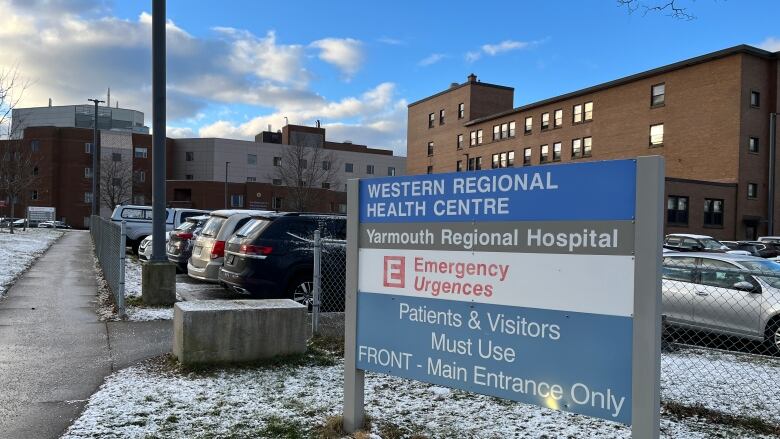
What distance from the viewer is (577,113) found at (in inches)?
1932

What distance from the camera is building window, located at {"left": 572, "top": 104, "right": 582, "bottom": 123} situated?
4876cm

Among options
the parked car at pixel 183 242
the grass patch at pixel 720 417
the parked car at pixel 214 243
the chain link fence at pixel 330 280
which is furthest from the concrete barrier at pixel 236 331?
the parked car at pixel 183 242

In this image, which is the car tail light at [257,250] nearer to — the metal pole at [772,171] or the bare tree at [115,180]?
the metal pole at [772,171]

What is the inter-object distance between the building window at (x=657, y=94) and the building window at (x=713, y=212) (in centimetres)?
795

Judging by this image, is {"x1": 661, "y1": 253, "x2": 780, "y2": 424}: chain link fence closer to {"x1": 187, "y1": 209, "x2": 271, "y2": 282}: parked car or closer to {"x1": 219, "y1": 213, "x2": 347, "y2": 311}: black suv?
{"x1": 219, "y1": 213, "x2": 347, "y2": 311}: black suv

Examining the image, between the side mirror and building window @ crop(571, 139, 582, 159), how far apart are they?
41367 mm

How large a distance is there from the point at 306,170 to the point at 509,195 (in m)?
64.5

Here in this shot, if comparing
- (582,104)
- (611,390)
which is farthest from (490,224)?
(582,104)

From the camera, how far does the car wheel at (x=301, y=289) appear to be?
364 inches

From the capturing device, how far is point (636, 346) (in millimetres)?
2990

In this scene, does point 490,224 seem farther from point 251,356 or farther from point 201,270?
point 201,270

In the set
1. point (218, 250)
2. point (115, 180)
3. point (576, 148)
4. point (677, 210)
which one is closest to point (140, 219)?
point (218, 250)

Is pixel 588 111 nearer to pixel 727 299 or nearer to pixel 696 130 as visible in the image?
pixel 696 130

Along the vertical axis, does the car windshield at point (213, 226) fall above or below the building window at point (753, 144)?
below
